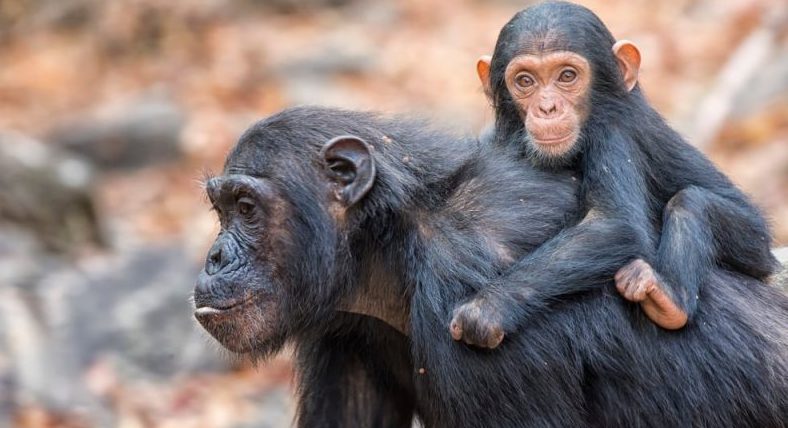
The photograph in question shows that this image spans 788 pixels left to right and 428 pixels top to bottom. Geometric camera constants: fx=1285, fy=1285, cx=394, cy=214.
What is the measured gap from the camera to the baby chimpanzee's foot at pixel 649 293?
5.24m

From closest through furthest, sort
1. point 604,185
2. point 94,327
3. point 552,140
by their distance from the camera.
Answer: point 604,185
point 552,140
point 94,327

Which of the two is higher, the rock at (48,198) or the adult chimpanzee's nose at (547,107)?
the rock at (48,198)

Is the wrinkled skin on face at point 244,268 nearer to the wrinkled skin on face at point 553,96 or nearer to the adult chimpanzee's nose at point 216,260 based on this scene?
the adult chimpanzee's nose at point 216,260

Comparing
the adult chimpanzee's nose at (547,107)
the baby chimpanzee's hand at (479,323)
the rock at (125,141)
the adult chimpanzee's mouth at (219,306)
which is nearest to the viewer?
the baby chimpanzee's hand at (479,323)

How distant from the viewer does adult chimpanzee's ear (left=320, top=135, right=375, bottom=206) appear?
566 cm

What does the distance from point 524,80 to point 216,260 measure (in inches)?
67.9

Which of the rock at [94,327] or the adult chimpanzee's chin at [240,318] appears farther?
the rock at [94,327]

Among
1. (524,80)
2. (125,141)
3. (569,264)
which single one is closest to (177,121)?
(125,141)

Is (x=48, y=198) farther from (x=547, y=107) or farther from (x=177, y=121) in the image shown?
(x=547, y=107)

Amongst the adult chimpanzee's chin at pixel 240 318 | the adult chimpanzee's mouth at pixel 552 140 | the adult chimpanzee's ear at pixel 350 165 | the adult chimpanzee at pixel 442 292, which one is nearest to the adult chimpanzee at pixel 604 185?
the adult chimpanzee's mouth at pixel 552 140

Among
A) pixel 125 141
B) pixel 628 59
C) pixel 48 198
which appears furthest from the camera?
pixel 125 141

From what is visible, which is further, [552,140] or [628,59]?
[628,59]

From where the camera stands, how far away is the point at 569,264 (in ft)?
17.4

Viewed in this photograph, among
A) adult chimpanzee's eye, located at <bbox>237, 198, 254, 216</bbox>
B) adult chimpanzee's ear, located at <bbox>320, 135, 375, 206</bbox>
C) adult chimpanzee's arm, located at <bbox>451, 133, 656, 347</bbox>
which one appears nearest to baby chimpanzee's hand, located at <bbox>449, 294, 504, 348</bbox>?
adult chimpanzee's arm, located at <bbox>451, 133, 656, 347</bbox>
